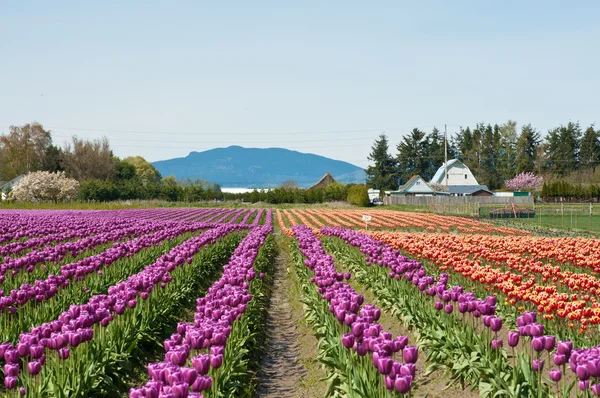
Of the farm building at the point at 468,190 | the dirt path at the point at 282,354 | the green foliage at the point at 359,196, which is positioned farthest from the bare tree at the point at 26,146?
the dirt path at the point at 282,354

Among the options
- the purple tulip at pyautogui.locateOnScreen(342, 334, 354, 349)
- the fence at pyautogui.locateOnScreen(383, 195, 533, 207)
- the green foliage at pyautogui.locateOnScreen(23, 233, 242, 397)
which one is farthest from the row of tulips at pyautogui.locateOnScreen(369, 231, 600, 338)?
the fence at pyautogui.locateOnScreen(383, 195, 533, 207)

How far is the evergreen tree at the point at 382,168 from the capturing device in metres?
103

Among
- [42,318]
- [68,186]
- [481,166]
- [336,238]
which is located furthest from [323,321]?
[481,166]

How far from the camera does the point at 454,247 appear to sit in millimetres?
16594

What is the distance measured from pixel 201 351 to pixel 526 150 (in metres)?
107

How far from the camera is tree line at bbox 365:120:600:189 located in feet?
342

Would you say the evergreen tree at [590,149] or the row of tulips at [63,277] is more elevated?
the evergreen tree at [590,149]

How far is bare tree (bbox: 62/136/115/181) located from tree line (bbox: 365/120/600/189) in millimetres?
43481

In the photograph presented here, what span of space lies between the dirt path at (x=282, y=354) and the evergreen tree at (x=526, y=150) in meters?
98.0

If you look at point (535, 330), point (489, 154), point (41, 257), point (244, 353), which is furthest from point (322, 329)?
point (489, 154)

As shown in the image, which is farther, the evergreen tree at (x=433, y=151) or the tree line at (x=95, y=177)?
the evergreen tree at (x=433, y=151)

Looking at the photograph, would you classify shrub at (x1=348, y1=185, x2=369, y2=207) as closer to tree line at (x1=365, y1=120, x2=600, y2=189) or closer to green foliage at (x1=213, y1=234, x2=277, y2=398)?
tree line at (x1=365, y1=120, x2=600, y2=189)

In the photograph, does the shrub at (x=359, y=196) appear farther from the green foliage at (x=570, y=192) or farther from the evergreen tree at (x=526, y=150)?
the evergreen tree at (x=526, y=150)

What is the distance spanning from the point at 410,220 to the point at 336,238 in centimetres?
1708
